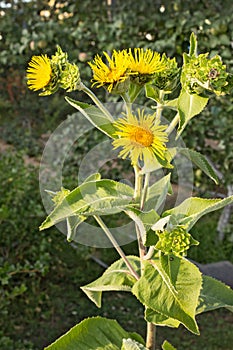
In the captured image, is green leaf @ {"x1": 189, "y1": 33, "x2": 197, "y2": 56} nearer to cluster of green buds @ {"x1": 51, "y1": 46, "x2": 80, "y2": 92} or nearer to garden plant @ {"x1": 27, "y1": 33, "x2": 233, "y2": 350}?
garden plant @ {"x1": 27, "y1": 33, "x2": 233, "y2": 350}

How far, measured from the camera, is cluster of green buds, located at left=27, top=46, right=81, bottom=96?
76cm

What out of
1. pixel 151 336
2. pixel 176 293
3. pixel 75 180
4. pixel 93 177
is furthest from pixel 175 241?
pixel 75 180

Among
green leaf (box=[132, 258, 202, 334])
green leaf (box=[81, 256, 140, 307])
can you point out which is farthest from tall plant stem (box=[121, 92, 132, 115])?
green leaf (box=[81, 256, 140, 307])

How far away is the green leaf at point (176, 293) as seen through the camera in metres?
0.79

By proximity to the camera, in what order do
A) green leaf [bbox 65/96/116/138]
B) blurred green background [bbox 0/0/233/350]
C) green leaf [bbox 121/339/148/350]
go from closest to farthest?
green leaf [bbox 65/96/116/138], green leaf [bbox 121/339/148/350], blurred green background [bbox 0/0/233/350]

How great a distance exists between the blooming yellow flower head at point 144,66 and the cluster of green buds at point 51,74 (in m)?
0.08

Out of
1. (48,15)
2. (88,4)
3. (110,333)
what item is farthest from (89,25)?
(110,333)

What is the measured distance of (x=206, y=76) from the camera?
706mm

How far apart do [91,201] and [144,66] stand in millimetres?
207

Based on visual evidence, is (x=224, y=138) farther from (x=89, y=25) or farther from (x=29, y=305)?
(x=29, y=305)

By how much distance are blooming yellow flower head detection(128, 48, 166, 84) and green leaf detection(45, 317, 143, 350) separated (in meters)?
0.45

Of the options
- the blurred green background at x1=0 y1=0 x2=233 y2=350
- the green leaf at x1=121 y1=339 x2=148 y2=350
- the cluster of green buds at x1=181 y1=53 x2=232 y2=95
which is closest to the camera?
the cluster of green buds at x1=181 y1=53 x2=232 y2=95

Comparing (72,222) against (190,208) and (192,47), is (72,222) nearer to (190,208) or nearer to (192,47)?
(190,208)

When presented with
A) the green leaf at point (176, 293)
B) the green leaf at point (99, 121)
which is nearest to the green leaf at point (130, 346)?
the green leaf at point (176, 293)
